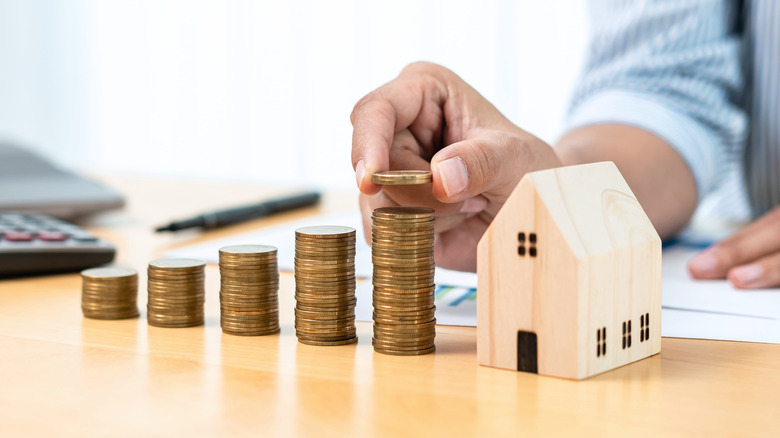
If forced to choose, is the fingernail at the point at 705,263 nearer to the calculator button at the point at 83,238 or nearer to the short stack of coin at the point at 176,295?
the short stack of coin at the point at 176,295

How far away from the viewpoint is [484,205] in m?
0.93

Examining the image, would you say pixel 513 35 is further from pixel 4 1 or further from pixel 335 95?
pixel 4 1

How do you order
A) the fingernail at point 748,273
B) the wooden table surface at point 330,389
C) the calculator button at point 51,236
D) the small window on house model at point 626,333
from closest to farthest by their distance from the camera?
1. the wooden table surface at point 330,389
2. the small window on house model at point 626,333
3. the fingernail at point 748,273
4. the calculator button at point 51,236

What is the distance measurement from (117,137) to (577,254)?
15.0 feet

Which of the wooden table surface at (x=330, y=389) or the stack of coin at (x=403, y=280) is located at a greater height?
the stack of coin at (x=403, y=280)

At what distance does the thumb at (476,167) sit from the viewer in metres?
0.73

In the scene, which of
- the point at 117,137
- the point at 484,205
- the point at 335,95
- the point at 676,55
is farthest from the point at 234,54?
the point at 484,205

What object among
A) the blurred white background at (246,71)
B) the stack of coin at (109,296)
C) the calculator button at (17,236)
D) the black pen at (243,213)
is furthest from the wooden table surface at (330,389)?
the blurred white background at (246,71)

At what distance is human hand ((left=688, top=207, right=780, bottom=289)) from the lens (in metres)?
0.91

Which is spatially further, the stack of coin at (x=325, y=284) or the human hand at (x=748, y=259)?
the human hand at (x=748, y=259)

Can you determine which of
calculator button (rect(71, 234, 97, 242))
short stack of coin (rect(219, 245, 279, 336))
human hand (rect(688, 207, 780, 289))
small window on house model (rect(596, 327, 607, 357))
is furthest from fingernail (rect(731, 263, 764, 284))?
calculator button (rect(71, 234, 97, 242))

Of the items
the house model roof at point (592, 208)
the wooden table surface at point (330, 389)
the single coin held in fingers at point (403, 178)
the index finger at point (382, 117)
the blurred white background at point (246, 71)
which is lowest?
the wooden table surface at point (330, 389)

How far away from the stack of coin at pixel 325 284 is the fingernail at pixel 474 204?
240 millimetres

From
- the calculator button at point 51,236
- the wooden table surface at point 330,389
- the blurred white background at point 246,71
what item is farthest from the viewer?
the blurred white background at point 246,71
